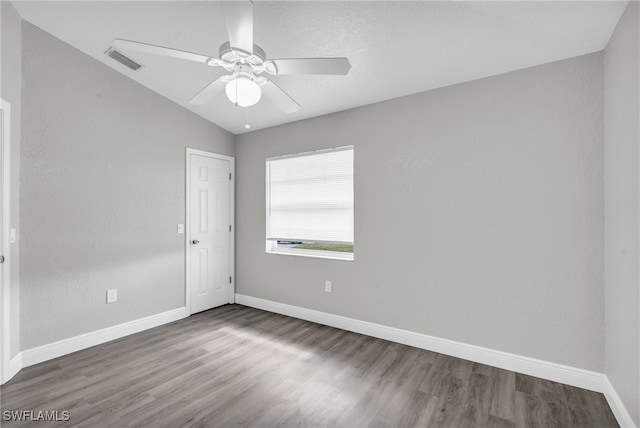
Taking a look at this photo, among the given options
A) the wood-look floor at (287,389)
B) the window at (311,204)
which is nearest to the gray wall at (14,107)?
the wood-look floor at (287,389)

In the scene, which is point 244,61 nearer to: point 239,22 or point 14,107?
point 239,22

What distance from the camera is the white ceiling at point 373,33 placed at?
197 centimetres

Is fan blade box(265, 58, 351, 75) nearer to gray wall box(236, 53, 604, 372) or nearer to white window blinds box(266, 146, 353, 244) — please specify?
gray wall box(236, 53, 604, 372)

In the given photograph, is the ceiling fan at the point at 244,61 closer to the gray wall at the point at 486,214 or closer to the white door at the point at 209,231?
the gray wall at the point at 486,214

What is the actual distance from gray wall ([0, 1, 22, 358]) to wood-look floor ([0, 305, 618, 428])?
509 millimetres

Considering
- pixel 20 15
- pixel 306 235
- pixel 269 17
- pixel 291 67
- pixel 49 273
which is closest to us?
pixel 291 67

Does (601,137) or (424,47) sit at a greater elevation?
(424,47)

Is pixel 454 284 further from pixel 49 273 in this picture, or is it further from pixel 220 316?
pixel 49 273

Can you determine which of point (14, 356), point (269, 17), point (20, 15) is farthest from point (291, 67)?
point (14, 356)

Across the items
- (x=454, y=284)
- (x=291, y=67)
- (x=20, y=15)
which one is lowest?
(x=454, y=284)

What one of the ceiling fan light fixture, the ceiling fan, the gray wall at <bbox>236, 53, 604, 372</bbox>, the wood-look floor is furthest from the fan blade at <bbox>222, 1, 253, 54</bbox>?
the wood-look floor

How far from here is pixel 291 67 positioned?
1839 millimetres

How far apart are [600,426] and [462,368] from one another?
878mm

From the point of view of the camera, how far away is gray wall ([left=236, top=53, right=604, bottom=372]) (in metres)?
2.29
